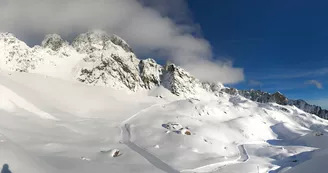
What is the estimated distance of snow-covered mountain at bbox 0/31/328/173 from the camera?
3428 centimetres

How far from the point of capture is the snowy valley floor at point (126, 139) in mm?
29938

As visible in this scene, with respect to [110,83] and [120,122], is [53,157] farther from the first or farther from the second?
[110,83]

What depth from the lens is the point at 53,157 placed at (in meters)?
28.9

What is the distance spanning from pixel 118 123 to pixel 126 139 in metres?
20.7

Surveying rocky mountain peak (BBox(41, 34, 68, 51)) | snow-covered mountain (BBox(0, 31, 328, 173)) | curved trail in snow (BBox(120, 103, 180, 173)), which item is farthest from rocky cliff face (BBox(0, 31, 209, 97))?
curved trail in snow (BBox(120, 103, 180, 173))

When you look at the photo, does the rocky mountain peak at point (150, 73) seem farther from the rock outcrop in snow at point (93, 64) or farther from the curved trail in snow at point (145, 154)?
the curved trail in snow at point (145, 154)

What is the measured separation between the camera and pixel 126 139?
5197cm

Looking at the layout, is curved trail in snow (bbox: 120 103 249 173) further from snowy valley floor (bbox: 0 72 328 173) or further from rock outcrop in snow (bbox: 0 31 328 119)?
rock outcrop in snow (bbox: 0 31 328 119)

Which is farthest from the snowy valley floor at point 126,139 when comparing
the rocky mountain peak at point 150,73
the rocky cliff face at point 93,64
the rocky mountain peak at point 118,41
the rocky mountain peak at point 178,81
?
the rocky mountain peak at point 118,41

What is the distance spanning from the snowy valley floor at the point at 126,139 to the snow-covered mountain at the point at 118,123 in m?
0.21

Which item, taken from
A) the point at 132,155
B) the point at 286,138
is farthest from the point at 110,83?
the point at 132,155

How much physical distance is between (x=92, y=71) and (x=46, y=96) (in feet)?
176

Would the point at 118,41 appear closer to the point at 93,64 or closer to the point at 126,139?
the point at 93,64

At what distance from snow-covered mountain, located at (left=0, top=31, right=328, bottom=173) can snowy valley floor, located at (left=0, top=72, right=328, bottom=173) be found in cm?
21
